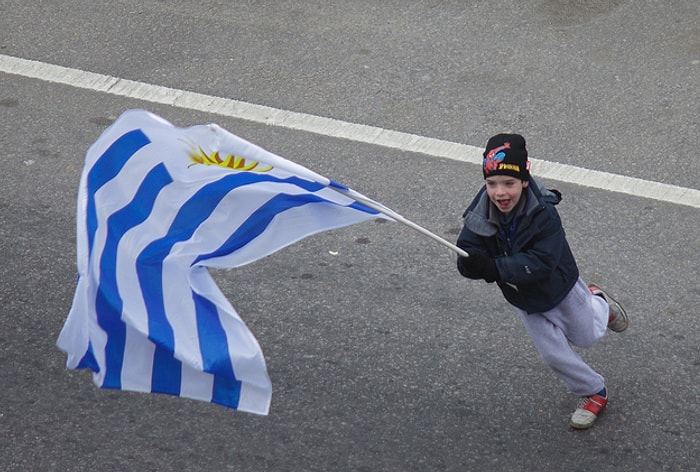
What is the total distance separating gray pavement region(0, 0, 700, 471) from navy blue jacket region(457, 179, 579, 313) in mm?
634

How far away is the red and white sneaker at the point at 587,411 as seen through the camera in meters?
4.61

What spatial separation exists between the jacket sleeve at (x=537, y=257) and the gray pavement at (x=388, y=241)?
2.61ft

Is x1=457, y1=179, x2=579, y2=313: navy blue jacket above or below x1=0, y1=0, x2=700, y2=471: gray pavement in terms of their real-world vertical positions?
above

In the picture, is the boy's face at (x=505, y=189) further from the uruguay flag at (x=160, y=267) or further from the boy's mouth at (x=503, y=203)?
the uruguay flag at (x=160, y=267)

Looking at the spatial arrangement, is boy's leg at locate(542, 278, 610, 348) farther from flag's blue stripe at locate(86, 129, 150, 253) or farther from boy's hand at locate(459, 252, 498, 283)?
flag's blue stripe at locate(86, 129, 150, 253)

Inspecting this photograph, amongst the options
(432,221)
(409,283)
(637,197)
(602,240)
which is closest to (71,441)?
(409,283)

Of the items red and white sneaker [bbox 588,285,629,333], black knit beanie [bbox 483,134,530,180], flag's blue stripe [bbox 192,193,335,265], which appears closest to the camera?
flag's blue stripe [bbox 192,193,335,265]

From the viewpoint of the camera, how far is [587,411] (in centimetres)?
463

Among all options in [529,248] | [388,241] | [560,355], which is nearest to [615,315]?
[560,355]

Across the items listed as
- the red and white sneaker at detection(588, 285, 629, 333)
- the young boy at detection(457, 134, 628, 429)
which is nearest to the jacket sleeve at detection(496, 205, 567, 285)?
the young boy at detection(457, 134, 628, 429)

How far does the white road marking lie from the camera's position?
6238 mm

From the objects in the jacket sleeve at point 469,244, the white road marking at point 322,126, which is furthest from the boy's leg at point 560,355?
the white road marking at point 322,126

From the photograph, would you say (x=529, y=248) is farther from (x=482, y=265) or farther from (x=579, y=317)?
(x=579, y=317)

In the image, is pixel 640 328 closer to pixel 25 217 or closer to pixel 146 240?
pixel 146 240
